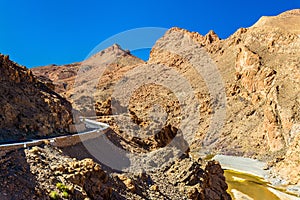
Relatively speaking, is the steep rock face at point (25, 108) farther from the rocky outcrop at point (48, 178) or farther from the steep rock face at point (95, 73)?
the steep rock face at point (95, 73)

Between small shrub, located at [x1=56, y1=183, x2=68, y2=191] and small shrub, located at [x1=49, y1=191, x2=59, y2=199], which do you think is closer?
small shrub, located at [x1=49, y1=191, x2=59, y2=199]

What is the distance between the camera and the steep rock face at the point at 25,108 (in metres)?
15.7

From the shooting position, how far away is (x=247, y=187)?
143 ft

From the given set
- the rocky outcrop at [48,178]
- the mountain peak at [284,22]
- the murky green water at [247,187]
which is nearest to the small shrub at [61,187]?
the rocky outcrop at [48,178]

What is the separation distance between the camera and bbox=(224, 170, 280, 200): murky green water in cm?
3931

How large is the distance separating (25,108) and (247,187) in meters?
33.9

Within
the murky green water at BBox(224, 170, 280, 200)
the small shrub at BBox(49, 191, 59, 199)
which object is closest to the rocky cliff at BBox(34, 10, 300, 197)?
the murky green water at BBox(224, 170, 280, 200)

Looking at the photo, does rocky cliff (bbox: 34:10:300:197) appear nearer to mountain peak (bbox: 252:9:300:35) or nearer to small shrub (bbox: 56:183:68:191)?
mountain peak (bbox: 252:9:300:35)

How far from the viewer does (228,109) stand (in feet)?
290

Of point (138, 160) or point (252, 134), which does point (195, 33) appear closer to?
point (252, 134)

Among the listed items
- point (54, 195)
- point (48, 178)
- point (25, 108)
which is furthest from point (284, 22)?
point (54, 195)

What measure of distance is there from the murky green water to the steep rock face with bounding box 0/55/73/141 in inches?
1031

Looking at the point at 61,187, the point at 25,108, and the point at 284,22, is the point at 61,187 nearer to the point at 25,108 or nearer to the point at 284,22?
the point at 25,108

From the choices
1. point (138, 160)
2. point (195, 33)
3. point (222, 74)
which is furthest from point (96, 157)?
point (195, 33)
